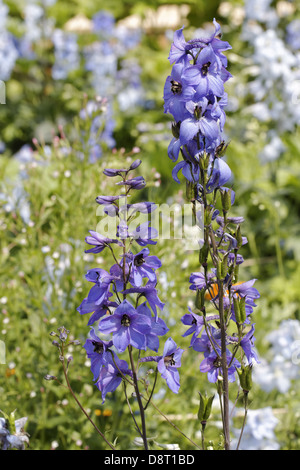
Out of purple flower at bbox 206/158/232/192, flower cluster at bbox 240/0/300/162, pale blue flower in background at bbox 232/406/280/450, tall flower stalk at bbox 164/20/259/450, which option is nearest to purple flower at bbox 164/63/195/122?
tall flower stalk at bbox 164/20/259/450

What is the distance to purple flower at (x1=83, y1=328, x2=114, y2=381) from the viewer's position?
1.37 m

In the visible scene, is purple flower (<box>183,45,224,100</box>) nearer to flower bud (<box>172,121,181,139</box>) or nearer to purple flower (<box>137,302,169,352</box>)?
flower bud (<box>172,121,181,139</box>)

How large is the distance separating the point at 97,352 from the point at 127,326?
0.42 feet

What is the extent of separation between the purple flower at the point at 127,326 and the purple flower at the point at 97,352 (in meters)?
0.07

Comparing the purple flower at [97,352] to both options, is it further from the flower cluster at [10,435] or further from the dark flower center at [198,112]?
the dark flower center at [198,112]

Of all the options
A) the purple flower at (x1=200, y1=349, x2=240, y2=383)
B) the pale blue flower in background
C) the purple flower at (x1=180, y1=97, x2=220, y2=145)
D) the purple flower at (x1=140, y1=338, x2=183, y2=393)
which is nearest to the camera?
the purple flower at (x1=180, y1=97, x2=220, y2=145)

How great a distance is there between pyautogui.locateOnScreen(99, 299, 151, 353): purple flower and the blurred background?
83 cm

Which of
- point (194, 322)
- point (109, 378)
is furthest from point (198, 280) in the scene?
point (109, 378)

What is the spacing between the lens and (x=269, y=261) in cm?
391

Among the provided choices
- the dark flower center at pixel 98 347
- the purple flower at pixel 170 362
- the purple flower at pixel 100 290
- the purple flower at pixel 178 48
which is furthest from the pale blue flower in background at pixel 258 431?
the purple flower at pixel 178 48

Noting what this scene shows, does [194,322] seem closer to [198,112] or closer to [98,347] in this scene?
[98,347]

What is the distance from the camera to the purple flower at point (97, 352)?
1.37 metres
